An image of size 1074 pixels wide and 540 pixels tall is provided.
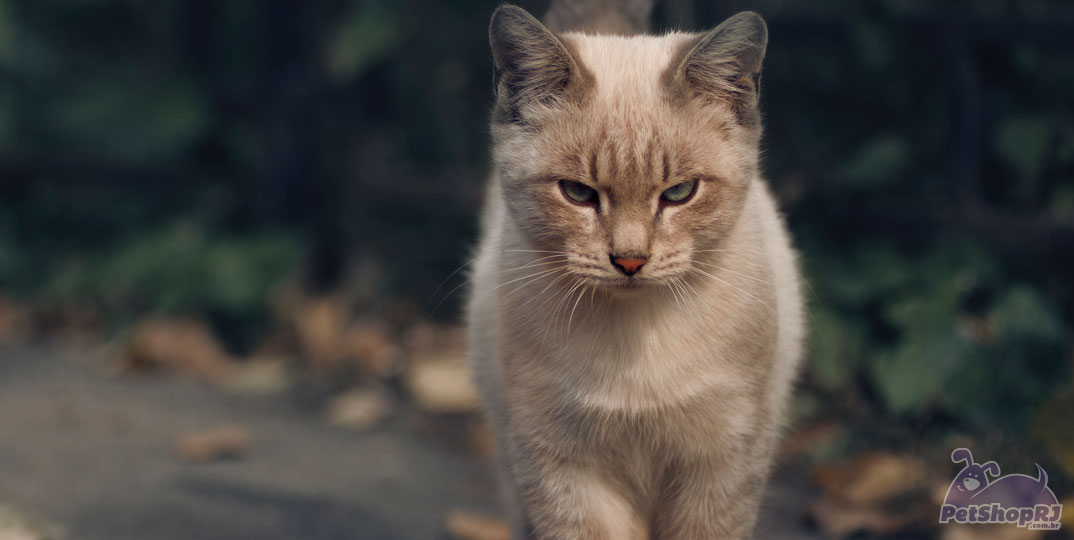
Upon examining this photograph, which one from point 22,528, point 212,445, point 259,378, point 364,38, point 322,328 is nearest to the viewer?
point 22,528

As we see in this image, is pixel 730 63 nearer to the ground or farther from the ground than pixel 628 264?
farther from the ground

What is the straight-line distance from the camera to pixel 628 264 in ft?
6.36

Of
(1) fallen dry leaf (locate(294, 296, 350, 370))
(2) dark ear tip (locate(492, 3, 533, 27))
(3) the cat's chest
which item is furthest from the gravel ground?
(2) dark ear tip (locate(492, 3, 533, 27))

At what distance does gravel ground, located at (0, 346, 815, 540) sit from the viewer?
9.93 ft

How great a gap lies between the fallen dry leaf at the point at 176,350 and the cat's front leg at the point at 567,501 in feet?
8.24

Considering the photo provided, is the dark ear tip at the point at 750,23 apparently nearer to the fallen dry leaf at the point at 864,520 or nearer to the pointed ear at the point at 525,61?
the pointed ear at the point at 525,61

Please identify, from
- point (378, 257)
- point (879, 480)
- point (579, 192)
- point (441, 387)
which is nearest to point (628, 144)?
point (579, 192)

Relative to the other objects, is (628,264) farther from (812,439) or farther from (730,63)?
(812,439)

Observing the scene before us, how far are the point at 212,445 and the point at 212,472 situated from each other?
0.45 ft

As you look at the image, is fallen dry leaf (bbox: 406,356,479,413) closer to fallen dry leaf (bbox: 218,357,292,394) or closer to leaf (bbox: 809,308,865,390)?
fallen dry leaf (bbox: 218,357,292,394)

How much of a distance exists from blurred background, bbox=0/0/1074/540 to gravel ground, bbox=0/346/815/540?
0.01 metres

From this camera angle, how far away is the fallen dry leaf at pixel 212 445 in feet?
11.5

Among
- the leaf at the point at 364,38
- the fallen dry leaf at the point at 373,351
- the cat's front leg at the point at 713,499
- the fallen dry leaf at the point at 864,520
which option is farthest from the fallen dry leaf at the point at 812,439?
the leaf at the point at 364,38

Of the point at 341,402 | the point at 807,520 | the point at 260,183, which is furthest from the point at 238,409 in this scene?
the point at 807,520
